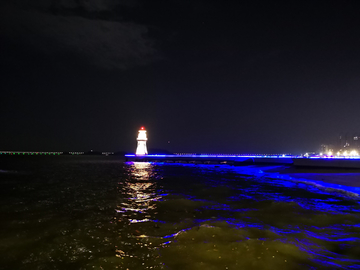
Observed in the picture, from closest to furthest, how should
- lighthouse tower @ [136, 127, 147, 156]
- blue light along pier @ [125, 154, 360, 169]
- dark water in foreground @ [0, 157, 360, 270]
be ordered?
dark water in foreground @ [0, 157, 360, 270]
blue light along pier @ [125, 154, 360, 169]
lighthouse tower @ [136, 127, 147, 156]

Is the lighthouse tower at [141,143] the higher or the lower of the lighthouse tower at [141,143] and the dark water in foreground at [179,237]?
the higher

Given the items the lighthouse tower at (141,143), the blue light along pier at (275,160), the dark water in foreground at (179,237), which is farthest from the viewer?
the lighthouse tower at (141,143)

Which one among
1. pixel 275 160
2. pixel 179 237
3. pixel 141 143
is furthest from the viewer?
pixel 141 143

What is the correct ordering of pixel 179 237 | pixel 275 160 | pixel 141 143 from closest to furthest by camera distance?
pixel 179 237 → pixel 275 160 → pixel 141 143

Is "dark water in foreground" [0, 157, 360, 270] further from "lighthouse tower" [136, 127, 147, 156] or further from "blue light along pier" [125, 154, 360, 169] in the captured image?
"lighthouse tower" [136, 127, 147, 156]

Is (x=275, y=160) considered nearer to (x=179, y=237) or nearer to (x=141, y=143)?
(x=141, y=143)

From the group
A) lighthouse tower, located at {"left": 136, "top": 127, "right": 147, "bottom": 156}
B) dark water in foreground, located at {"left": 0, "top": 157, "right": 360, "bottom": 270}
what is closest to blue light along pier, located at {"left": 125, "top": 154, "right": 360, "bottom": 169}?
lighthouse tower, located at {"left": 136, "top": 127, "right": 147, "bottom": 156}

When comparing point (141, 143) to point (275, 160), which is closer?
point (275, 160)

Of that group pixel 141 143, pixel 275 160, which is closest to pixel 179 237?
pixel 275 160

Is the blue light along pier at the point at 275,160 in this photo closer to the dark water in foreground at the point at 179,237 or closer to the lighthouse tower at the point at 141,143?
the lighthouse tower at the point at 141,143

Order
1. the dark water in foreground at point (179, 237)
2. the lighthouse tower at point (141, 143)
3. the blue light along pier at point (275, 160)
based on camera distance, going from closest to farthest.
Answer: the dark water in foreground at point (179, 237)
the blue light along pier at point (275, 160)
the lighthouse tower at point (141, 143)

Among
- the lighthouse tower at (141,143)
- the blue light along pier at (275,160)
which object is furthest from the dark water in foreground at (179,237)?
the lighthouse tower at (141,143)

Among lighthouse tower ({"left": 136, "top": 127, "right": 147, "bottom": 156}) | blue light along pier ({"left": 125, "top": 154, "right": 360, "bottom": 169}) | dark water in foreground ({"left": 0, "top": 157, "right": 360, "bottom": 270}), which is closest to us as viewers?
dark water in foreground ({"left": 0, "top": 157, "right": 360, "bottom": 270})

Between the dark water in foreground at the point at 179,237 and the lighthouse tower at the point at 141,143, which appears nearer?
the dark water in foreground at the point at 179,237
